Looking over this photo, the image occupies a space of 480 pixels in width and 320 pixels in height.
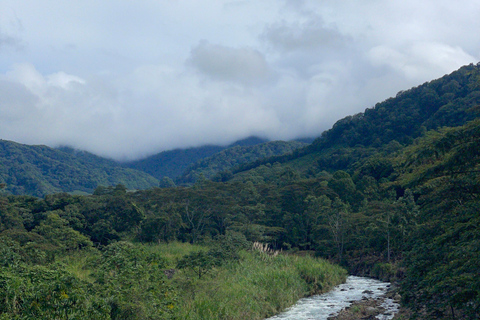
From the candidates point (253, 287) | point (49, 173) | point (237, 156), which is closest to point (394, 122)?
point (253, 287)

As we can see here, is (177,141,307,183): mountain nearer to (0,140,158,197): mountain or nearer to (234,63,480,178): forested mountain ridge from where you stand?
(0,140,158,197): mountain

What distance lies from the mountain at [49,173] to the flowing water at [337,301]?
108 meters

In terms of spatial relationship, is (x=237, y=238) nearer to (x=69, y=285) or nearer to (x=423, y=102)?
(x=69, y=285)

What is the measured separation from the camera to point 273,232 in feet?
124

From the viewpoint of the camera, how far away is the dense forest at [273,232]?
30.7 feet

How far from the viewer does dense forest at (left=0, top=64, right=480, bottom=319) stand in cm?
935

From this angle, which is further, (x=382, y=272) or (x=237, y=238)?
(x=382, y=272)

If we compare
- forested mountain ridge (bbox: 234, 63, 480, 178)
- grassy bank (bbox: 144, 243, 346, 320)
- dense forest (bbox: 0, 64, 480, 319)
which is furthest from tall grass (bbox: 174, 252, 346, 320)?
forested mountain ridge (bbox: 234, 63, 480, 178)

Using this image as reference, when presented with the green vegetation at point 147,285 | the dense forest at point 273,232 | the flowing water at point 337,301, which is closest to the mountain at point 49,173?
the dense forest at point 273,232

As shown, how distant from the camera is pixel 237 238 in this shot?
2525 cm

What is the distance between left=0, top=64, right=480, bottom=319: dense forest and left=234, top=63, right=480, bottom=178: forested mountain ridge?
90 cm

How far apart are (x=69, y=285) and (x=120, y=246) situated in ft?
16.3

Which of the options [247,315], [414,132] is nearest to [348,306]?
[247,315]

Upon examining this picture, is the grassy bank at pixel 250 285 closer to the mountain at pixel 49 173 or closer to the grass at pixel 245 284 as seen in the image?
the grass at pixel 245 284
